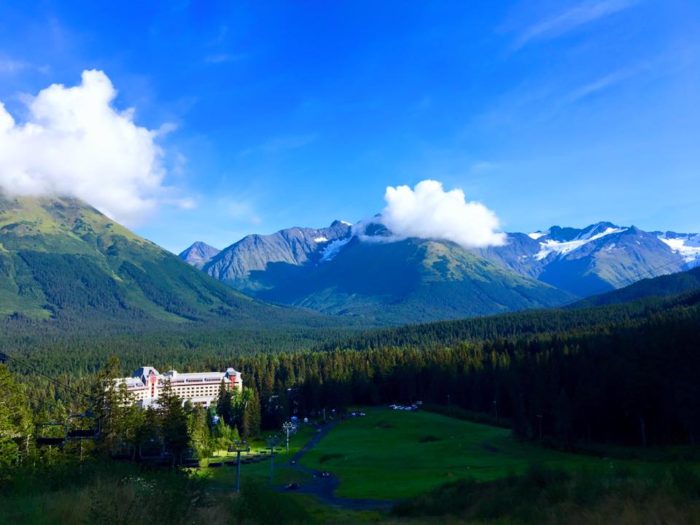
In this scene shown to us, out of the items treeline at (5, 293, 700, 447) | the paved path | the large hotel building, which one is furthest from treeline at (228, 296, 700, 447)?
the paved path

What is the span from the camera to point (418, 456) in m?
81.9

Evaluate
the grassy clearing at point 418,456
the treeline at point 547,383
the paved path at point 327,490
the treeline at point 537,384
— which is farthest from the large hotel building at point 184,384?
the paved path at point 327,490

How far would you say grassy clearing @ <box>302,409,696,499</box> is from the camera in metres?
57.9

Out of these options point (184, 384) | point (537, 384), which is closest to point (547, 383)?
point (537, 384)

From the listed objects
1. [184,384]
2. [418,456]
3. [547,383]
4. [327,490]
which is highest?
[184,384]

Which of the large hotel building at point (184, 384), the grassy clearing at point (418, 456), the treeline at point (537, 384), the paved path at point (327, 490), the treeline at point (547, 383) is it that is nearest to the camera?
the paved path at point (327, 490)

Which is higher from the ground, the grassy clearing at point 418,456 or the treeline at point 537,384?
the treeline at point 537,384

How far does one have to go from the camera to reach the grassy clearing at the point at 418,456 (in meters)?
57.9

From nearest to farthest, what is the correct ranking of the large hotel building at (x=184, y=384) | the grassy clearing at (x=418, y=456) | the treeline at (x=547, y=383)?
the grassy clearing at (x=418, y=456) → the treeline at (x=547, y=383) → the large hotel building at (x=184, y=384)

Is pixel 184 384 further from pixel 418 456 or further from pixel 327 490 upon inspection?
pixel 327 490

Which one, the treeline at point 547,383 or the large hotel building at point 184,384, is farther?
the large hotel building at point 184,384

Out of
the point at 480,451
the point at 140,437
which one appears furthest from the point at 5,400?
the point at 480,451

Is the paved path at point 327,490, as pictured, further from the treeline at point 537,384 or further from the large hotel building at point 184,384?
the large hotel building at point 184,384

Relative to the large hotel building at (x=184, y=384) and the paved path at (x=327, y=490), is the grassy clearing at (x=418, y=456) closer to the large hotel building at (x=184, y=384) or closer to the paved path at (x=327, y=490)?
the paved path at (x=327, y=490)
